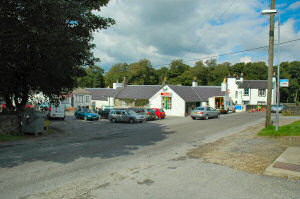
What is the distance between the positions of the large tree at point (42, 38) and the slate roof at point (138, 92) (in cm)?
2747

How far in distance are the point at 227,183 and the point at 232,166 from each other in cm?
176

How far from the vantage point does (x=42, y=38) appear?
34.3ft

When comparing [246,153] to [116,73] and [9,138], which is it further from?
[116,73]

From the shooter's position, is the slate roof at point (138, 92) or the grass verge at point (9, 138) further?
the slate roof at point (138, 92)

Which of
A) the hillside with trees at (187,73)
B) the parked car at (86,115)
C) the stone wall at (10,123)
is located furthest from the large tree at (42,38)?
the hillside with trees at (187,73)

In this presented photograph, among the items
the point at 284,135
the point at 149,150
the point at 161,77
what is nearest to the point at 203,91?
the point at 284,135

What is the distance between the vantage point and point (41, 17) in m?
9.70

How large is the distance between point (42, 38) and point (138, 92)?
36163 millimetres

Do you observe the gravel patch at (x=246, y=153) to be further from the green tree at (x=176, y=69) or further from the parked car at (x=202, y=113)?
the green tree at (x=176, y=69)

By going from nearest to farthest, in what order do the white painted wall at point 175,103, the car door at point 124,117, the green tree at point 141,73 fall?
1. the car door at point 124,117
2. the white painted wall at point 175,103
3. the green tree at point 141,73

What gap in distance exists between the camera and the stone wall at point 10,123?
1455 centimetres

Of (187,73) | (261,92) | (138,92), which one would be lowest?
(138,92)

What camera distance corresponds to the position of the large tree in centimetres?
970

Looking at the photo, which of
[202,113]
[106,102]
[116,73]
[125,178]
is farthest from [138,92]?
[116,73]
